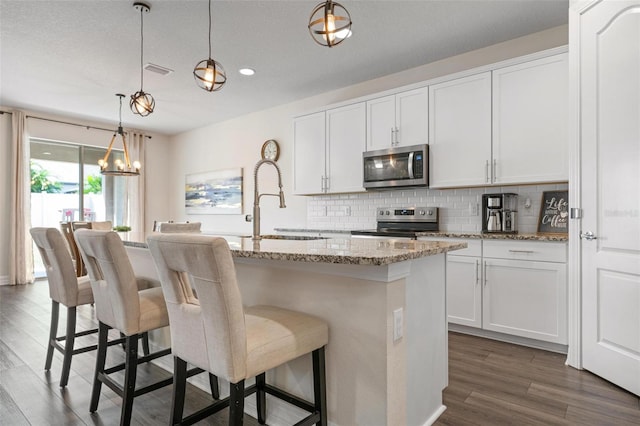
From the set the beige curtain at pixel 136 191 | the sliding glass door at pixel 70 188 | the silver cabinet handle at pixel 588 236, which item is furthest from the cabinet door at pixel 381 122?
the sliding glass door at pixel 70 188

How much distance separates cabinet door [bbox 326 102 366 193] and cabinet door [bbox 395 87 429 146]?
452 mm

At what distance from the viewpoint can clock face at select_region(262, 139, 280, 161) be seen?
559 cm

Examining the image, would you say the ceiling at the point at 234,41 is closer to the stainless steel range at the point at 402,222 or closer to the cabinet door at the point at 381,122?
the cabinet door at the point at 381,122

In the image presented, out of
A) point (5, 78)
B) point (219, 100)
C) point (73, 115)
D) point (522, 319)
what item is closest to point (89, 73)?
point (5, 78)

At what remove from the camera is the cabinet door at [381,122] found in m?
3.96

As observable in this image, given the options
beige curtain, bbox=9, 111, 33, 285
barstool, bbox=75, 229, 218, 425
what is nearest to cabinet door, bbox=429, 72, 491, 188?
barstool, bbox=75, 229, 218, 425

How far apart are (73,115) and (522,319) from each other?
6.90 metres

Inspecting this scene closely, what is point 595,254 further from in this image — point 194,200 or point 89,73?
point 194,200

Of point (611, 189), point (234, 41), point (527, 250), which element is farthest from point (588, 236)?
point (234, 41)

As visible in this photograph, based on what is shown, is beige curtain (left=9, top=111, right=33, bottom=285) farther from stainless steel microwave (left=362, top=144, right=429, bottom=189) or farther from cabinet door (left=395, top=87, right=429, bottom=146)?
cabinet door (left=395, top=87, right=429, bottom=146)

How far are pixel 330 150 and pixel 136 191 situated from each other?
14.3 feet

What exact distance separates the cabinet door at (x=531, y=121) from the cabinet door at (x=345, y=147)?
57.1 inches

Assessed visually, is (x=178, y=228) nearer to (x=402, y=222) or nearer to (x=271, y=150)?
(x=402, y=222)

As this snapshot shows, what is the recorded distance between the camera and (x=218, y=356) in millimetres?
1296
